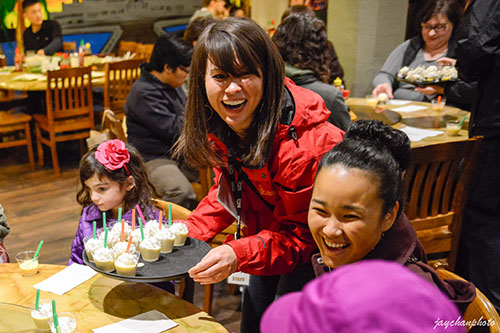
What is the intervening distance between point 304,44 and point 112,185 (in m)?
1.59

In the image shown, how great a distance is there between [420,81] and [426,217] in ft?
5.19

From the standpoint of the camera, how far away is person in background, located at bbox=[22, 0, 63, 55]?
766 cm

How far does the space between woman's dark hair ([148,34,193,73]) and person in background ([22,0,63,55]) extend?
4.54 meters

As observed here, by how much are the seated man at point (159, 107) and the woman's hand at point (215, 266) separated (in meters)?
1.87

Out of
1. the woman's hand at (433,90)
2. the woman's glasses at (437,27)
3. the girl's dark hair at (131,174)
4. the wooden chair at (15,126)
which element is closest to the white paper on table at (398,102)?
the woman's hand at (433,90)

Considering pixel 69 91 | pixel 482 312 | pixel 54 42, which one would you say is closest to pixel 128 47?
pixel 54 42

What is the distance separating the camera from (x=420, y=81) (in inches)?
160

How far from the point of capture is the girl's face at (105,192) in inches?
96.7

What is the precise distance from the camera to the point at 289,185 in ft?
5.87

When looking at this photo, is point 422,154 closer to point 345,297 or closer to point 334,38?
point 345,297

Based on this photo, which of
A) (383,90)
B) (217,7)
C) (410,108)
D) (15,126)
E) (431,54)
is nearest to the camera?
(410,108)

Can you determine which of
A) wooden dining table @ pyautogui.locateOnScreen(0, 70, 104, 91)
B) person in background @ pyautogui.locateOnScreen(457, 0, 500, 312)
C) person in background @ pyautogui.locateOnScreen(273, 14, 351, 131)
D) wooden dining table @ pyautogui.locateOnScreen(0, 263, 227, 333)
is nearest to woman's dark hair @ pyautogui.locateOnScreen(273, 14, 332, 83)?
person in background @ pyautogui.locateOnScreen(273, 14, 351, 131)

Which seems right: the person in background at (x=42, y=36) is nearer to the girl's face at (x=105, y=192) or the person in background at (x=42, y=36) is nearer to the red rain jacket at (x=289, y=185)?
the girl's face at (x=105, y=192)

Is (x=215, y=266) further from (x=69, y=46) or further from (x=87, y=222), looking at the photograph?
(x=69, y=46)
